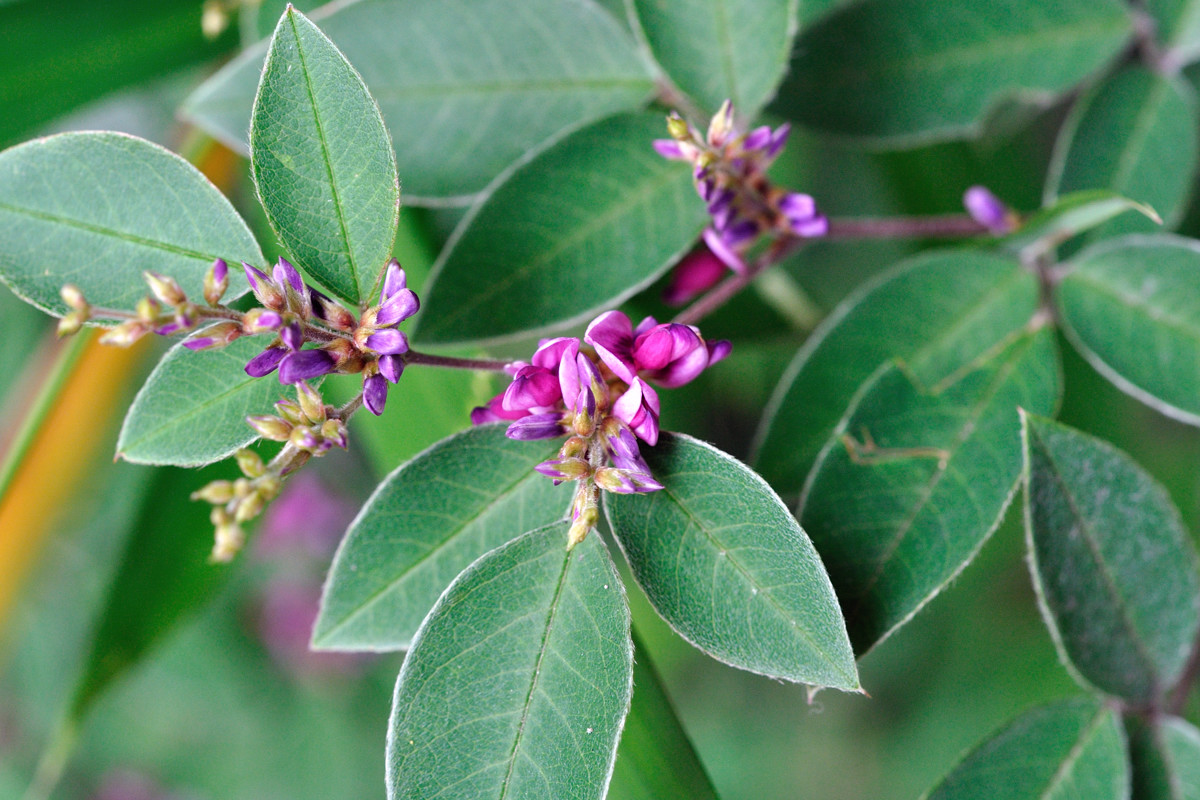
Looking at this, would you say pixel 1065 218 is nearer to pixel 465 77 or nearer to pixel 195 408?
pixel 465 77

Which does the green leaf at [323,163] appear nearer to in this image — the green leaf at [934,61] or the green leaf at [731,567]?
the green leaf at [731,567]

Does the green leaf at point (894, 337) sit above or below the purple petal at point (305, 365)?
below

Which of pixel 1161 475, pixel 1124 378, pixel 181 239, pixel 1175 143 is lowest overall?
pixel 1161 475

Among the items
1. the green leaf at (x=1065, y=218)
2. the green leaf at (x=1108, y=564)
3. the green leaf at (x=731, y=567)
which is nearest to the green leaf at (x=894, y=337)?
the green leaf at (x=1065, y=218)

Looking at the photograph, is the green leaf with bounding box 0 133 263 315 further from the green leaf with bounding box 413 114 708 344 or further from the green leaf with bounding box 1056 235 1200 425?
the green leaf with bounding box 1056 235 1200 425

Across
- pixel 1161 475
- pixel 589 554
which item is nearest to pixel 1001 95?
pixel 589 554

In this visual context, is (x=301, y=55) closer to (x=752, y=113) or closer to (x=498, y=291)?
(x=498, y=291)

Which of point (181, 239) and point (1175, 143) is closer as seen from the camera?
point (181, 239)
